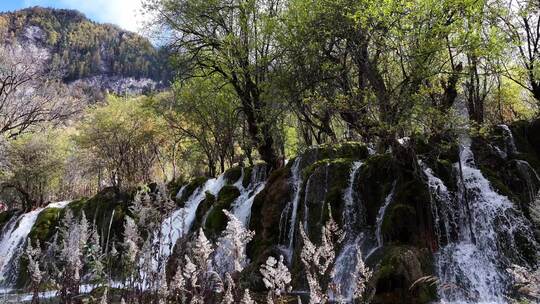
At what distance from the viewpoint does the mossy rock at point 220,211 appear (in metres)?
17.1

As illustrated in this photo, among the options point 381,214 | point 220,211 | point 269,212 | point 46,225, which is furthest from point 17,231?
point 381,214

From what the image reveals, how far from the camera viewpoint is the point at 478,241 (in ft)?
37.8

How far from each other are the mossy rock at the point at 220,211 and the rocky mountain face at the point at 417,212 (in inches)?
3.2

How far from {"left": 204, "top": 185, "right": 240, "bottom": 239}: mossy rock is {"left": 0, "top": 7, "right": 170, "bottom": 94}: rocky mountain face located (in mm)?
147860

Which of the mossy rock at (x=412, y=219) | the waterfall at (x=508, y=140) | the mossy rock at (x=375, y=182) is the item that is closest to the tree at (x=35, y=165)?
the mossy rock at (x=375, y=182)

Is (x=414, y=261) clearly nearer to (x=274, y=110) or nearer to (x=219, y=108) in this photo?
(x=274, y=110)

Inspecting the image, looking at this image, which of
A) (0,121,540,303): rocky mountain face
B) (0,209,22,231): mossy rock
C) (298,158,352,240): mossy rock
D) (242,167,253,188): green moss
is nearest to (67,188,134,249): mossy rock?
(0,209,22,231): mossy rock

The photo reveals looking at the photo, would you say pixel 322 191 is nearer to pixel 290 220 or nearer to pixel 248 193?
pixel 290 220

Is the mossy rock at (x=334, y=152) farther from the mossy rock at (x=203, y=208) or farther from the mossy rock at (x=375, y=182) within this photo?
the mossy rock at (x=203, y=208)

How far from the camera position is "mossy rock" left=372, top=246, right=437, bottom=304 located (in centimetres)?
994

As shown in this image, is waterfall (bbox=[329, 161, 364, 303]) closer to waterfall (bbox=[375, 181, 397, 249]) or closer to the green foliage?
waterfall (bbox=[375, 181, 397, 249])

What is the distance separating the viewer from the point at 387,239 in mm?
11906

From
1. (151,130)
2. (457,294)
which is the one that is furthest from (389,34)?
(151,130)

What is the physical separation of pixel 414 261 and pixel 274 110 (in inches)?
349
